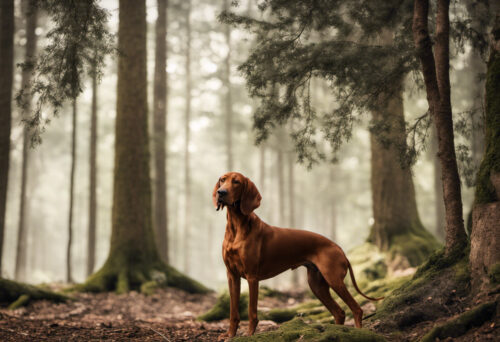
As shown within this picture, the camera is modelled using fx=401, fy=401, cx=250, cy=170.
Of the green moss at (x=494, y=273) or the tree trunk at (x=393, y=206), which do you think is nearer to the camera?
the green moss at (x=494, y=273)

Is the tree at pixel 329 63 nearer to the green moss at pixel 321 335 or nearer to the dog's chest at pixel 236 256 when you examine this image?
the dog's chest at pixel 236 256

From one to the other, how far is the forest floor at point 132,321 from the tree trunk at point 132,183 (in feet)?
1.94

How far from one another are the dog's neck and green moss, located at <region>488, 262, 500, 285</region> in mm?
2625

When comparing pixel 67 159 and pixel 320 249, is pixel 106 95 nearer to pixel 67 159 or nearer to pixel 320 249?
pixel 67 159

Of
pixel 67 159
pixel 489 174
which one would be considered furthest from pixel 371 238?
pixel 67 159

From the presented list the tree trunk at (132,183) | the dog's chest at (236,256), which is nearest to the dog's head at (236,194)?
the dog's chest at (236,256)

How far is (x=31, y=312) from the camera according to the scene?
718cm

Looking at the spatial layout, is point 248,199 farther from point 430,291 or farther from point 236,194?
point 430,291

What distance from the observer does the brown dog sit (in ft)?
14.8

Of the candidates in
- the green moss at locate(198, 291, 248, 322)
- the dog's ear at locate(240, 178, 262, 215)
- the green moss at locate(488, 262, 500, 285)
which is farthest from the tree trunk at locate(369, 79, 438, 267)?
the dog's ear at locate(240, 178, 262, 215)

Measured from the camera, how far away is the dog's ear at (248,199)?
4582mm

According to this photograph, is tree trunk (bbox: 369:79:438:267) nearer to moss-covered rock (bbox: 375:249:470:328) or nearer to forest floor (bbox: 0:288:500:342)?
forest floor (bbox: 0:288:500:342)

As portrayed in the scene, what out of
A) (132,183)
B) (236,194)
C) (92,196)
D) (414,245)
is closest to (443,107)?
(236,194)

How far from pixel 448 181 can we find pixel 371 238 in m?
5.19
